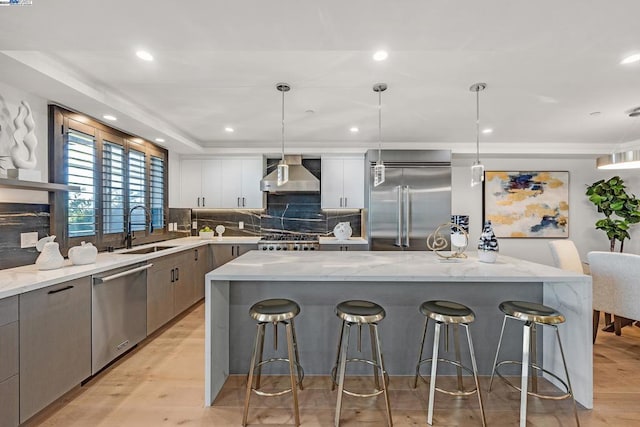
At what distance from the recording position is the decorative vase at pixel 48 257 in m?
2.16

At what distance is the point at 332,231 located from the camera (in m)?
5.29

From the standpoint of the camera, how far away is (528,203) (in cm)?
516

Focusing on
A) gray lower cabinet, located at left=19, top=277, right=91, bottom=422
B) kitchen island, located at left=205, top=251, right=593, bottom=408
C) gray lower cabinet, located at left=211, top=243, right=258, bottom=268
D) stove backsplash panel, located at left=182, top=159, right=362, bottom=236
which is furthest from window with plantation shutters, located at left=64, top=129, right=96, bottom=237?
stove backsplash panel, located at left=182, top=159, right=362, bottom=236

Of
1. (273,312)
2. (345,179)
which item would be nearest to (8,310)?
(273,312)

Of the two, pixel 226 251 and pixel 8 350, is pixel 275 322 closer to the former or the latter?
pixel 8 350

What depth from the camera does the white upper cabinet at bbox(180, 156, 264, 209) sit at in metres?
4.98

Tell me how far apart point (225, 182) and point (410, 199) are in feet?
9.72

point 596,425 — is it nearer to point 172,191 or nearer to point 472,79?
point 472,79

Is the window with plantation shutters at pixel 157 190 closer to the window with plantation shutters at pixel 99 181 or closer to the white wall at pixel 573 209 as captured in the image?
the window with plantation shutters at pixel 99 181

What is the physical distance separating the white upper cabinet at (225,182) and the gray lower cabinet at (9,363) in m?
3.36

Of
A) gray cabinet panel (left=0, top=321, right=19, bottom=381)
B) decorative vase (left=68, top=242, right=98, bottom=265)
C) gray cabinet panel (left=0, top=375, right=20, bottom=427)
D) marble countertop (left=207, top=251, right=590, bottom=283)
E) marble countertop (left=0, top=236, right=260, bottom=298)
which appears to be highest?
decorative vase (left=68, top=242, right=98, bottom=265)

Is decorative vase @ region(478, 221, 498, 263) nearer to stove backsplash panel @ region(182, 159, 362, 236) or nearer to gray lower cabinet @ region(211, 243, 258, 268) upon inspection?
stove backsplash panel @ region(182, 159, 362, 236)

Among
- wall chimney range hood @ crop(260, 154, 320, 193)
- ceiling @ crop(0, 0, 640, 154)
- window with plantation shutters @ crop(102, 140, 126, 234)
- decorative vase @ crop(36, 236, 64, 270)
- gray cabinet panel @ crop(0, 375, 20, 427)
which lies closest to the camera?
ceiling @ crop(0, 0, 640, 154)

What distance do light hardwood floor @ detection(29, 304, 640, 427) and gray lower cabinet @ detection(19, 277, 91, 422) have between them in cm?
Result: 19
